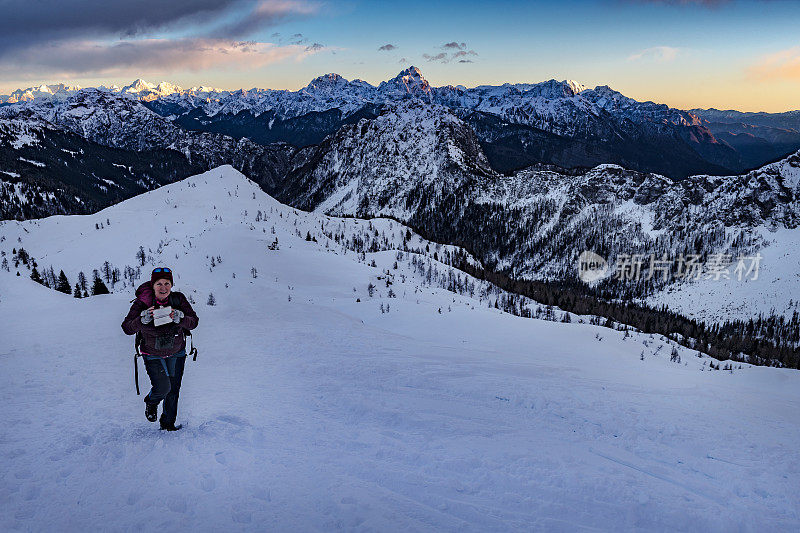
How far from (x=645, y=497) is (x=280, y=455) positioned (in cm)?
621

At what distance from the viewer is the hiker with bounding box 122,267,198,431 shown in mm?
7016

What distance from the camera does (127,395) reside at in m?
9.33

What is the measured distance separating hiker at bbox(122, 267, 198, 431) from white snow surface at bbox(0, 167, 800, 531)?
0.64m

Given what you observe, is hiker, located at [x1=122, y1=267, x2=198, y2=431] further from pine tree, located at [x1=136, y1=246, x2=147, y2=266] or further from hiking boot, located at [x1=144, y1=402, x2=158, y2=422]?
pine tree, located at [x1=136, y1=246, x2=147, y2=266]

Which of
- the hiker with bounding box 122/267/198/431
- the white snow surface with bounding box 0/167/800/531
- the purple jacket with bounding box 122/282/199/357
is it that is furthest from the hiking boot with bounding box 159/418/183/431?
the purple jacket with bounding box 122/282/199/357

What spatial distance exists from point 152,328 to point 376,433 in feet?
15.6

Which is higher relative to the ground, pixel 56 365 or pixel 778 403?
pixel 778 403

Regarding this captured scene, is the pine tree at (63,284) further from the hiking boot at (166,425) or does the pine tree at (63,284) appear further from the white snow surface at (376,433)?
the hiking boot at (166,425)

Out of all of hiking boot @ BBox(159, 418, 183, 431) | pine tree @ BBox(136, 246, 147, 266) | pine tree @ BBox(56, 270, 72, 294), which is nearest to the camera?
hiking boot @ BBox(159, 418, 183, 431)

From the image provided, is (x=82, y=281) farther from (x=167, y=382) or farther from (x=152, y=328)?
(x=152, y=328)

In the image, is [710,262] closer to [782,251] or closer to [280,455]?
[782,251]

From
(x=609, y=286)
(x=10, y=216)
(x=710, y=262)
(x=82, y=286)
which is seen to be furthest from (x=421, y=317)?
(x=10, y=216)

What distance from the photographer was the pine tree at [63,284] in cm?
3420

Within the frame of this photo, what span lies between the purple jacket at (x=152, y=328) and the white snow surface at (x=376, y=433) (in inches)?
63.9
